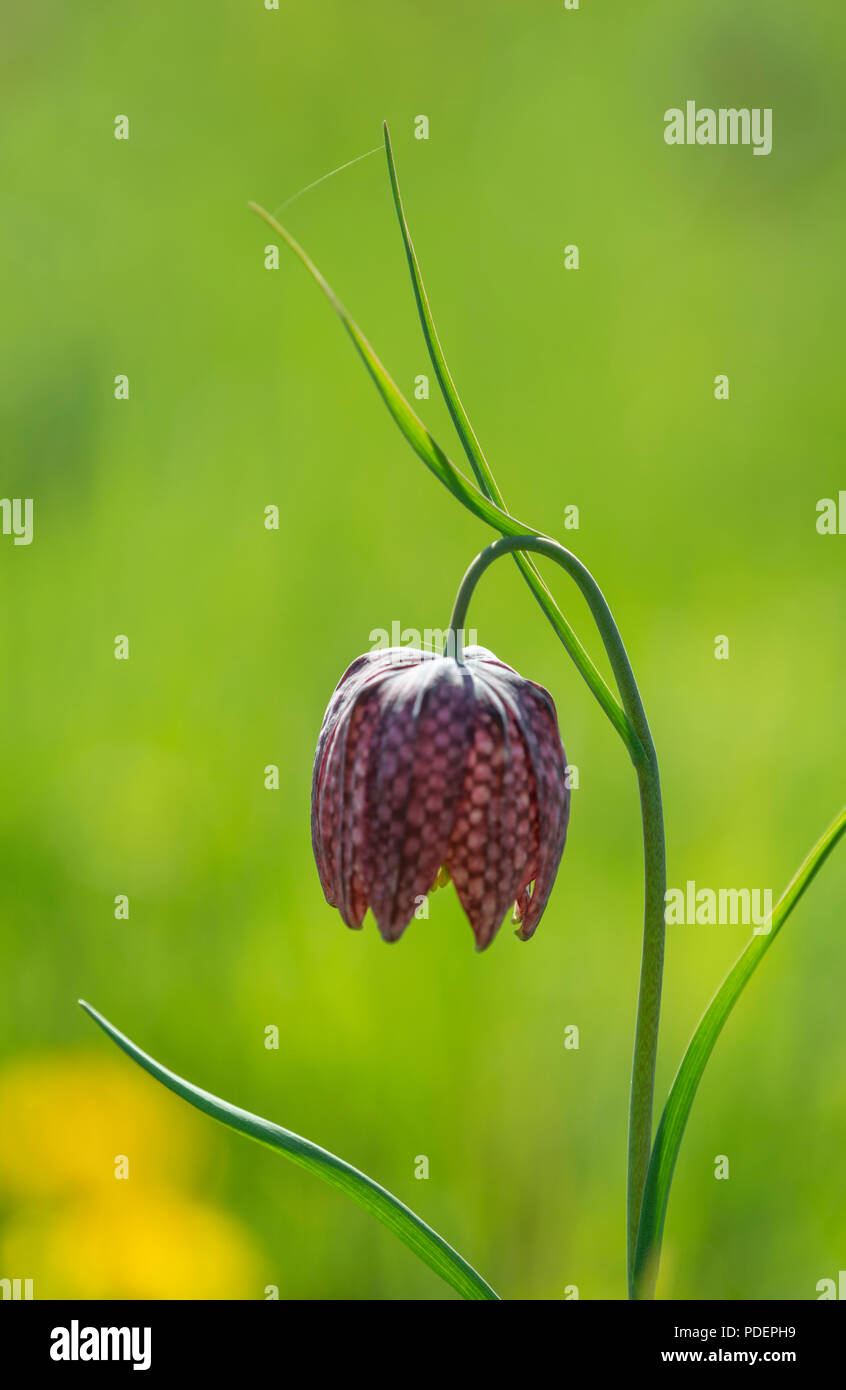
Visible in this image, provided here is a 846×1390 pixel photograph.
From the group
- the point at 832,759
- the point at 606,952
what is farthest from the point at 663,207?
the point at 606,952

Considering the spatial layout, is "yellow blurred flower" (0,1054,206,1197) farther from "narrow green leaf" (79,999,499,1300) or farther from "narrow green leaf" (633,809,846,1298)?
"narrow green leaf" (633,809,846,1298)

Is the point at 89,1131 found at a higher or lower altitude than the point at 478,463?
lower

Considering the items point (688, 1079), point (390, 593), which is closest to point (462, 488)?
point (688, 1079)

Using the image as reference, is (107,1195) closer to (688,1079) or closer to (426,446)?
(688,1079)

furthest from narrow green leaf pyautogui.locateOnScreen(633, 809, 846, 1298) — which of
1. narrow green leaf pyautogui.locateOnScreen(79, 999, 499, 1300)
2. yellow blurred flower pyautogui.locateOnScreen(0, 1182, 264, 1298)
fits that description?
yellow blurred flower pyautogui.locateOnScreen(0, 1182, 264, 1298)

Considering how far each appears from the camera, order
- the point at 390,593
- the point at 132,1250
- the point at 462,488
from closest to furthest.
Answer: the point at 462,488 → the point at 132,1250 → the point at 390,593

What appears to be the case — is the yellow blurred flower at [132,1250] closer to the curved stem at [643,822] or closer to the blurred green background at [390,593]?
the blurred green background at [390,593]
